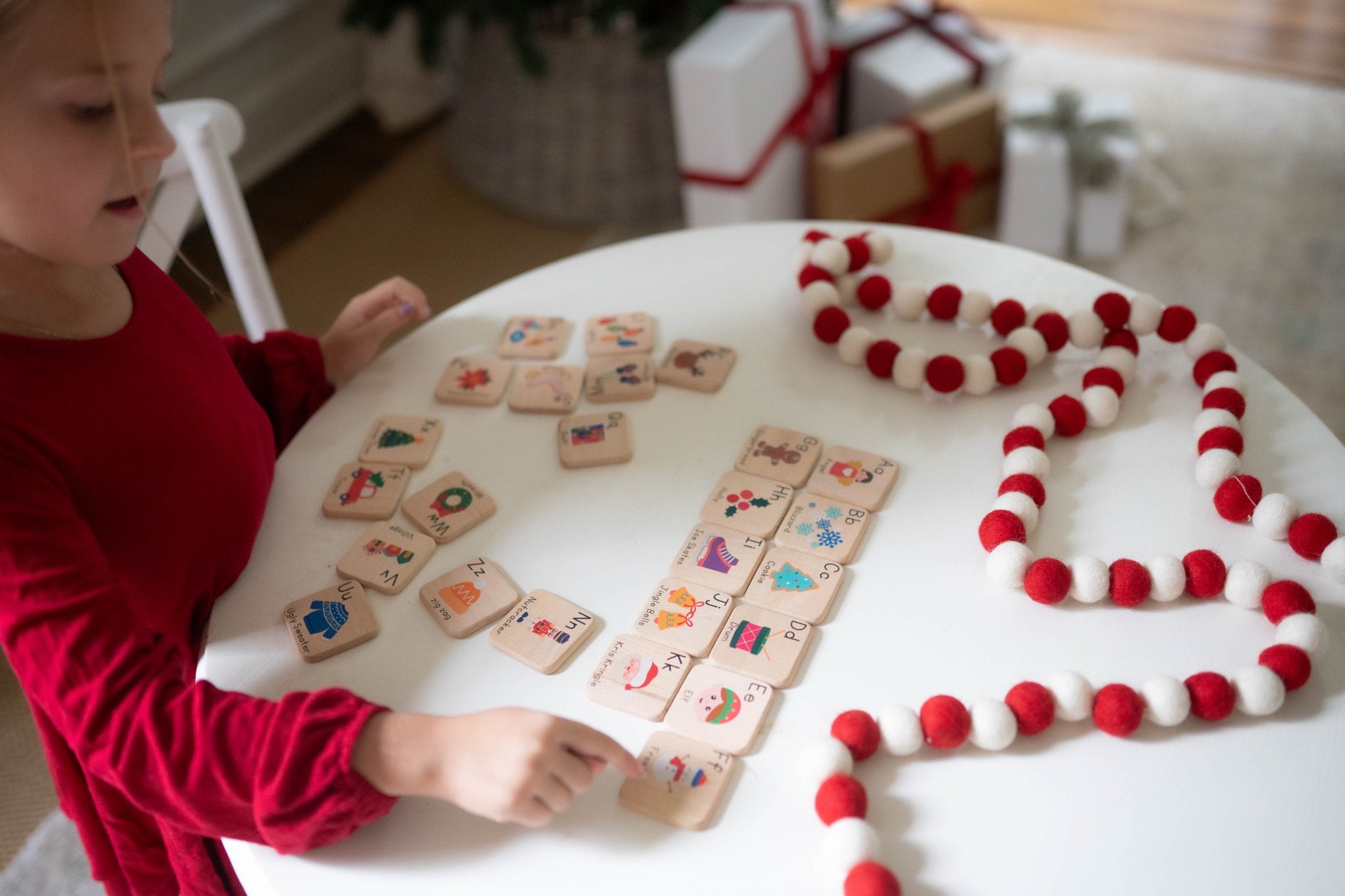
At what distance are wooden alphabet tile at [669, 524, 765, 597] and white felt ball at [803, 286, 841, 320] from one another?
0.90 feet

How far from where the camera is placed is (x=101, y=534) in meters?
0.73

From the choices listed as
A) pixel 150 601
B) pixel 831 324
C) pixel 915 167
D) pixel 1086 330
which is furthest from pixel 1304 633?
pixel 915 167

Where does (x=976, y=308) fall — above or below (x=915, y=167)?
above

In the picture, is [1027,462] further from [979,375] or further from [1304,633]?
[1304,633]

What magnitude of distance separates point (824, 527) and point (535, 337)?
352 millimetres

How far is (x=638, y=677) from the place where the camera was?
0.70m

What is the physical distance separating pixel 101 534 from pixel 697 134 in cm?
118

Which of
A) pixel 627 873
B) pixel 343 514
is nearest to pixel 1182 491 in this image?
pixel 627 873

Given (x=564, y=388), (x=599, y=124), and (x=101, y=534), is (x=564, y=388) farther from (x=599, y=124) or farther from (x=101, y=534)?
(x=599, y=124)

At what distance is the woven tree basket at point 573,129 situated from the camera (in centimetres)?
197

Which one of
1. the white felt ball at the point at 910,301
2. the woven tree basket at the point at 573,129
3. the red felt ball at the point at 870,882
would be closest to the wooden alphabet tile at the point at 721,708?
the red felt ball at the point at 870,882

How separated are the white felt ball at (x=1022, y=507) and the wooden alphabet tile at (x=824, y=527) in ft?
0.33

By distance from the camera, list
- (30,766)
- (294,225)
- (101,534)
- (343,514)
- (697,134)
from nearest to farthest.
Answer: (101,534), (343,514), (30,766), (697,134), (294,225)

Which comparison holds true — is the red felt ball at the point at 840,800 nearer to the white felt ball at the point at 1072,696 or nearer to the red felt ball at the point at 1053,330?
the white felt ball at the point at 1072,696
